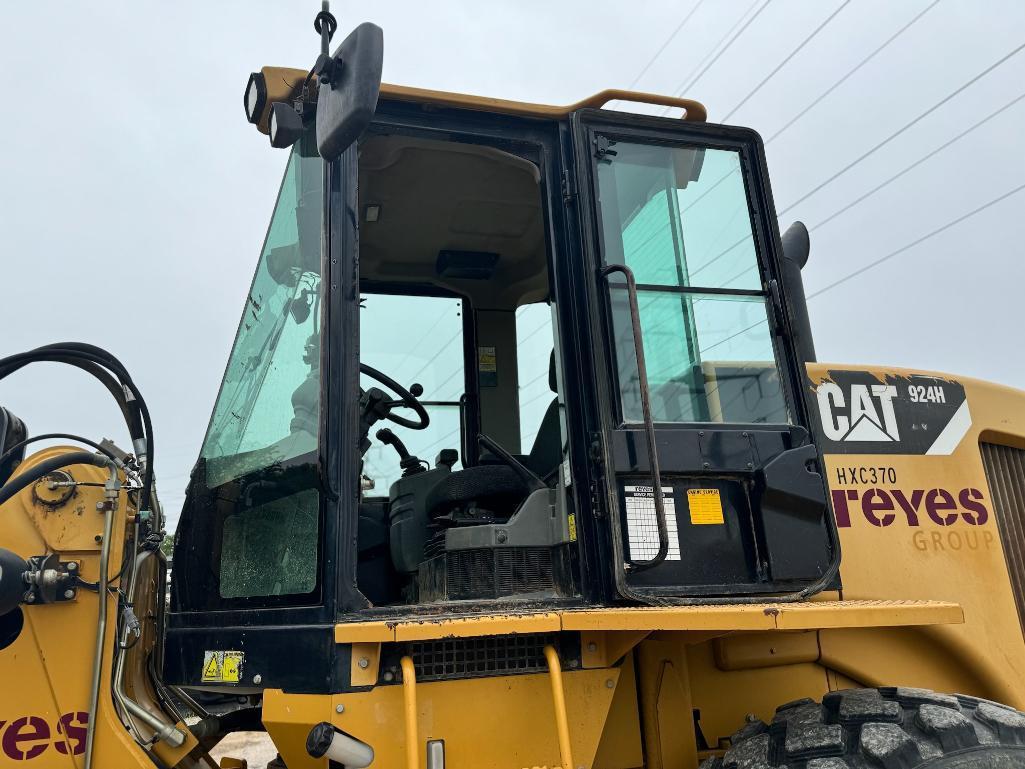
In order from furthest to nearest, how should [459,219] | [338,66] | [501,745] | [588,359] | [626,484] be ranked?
[459,219] < [588,359] < [626,484] < [501,745] < [338,66]

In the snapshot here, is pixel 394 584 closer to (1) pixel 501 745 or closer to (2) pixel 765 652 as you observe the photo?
(1) pixel 501 745

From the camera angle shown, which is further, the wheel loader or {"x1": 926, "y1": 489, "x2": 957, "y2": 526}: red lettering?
{"x1": 926, "y1": 489, "x2": 957, "y2": 526}: red lettering

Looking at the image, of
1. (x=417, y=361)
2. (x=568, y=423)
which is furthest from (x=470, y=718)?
(x=417, y=361)

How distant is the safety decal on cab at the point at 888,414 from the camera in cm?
283

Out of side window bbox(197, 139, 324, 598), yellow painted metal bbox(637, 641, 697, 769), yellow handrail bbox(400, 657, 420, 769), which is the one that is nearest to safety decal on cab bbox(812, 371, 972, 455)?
yellow painted metal bbox(637, 641, 697, 769)

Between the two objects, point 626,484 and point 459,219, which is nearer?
point 626,484

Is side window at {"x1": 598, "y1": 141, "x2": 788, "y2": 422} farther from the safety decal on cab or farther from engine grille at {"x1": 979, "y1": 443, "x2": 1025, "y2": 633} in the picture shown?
engine grille at {"x1": 979, "y1": 443, "x2": 1025, "y2": 633}

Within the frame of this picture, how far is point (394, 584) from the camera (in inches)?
131

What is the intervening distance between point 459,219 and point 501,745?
2346 mm

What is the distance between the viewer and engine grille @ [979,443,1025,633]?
2.98m

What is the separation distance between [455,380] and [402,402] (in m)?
0.39

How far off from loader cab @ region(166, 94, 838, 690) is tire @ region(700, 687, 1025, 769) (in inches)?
15.4

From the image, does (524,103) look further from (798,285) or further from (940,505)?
(940,505)

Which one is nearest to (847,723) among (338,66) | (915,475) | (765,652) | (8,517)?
(765,652)
